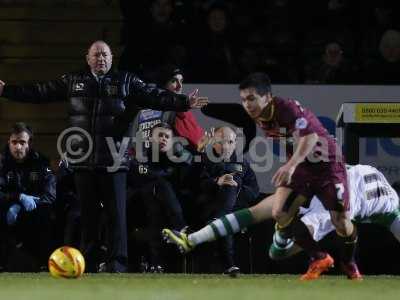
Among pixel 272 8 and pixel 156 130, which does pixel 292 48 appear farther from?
pixel 156 130

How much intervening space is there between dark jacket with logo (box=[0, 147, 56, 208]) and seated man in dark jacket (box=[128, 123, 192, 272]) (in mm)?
829

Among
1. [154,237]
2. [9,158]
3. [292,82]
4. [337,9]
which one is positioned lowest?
[154,237]

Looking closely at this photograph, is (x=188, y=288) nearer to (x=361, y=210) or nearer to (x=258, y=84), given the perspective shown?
(x=258, y=84)

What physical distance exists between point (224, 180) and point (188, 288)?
10.3 feet

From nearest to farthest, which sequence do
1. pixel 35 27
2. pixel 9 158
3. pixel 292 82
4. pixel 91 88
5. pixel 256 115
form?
pixel 256 115 < pixel 91 88 < pixel 9 158 < pixel 292 82 < pixel 35 27

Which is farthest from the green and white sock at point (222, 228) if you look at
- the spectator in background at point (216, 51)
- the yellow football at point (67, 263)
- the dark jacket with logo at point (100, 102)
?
the spectator in background at point (216, 51)

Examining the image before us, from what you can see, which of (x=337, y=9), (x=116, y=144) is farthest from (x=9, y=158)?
(x=337, y=9)

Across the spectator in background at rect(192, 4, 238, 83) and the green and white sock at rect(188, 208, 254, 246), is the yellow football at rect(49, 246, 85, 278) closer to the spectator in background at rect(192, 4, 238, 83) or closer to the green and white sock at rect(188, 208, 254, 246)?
the green and white sock at rect(188, 208, 254, 246)

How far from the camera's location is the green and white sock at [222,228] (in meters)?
10.6

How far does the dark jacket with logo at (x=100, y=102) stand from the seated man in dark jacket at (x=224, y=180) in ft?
2.52

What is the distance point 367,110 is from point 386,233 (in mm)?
1239

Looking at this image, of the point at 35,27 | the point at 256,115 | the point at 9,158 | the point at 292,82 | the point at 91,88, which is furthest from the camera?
the point at 35,27

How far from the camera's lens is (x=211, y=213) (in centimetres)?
1234

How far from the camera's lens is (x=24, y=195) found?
12.3 meters
